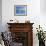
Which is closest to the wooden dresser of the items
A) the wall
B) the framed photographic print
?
the wall

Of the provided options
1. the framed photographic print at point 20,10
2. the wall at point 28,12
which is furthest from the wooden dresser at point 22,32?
the framed photographic print at point 20,10

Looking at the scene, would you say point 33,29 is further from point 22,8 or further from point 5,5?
point 5,5

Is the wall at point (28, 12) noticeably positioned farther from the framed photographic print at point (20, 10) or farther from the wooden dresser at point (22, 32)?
the wooden dresser at point (22, 32)

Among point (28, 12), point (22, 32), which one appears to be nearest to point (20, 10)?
point (28, 12)

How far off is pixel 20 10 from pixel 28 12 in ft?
1.16

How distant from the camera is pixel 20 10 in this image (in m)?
6.15

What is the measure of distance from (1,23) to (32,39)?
150cm

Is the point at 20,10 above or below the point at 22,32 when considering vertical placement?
above

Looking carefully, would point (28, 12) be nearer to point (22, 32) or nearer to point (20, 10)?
point (20, 10)

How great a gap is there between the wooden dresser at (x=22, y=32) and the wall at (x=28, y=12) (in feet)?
0.79

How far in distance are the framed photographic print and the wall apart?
129 mm

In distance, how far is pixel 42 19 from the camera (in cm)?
654

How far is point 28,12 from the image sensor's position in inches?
243

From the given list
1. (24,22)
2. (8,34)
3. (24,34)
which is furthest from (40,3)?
(8,34)
